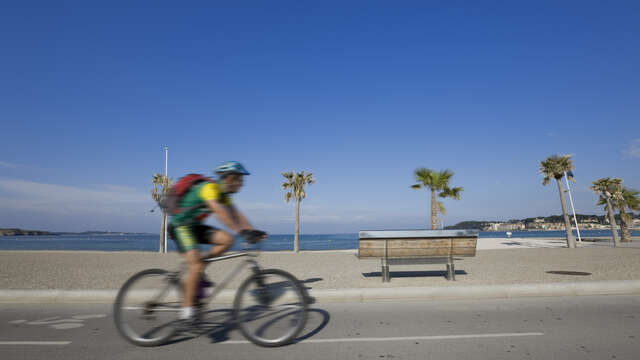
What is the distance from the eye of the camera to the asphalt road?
407cm

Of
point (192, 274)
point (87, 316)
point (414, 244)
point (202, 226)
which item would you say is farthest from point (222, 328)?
point (414, 244)

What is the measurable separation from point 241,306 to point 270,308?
0.34 m

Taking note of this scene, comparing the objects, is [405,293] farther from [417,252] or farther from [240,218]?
[240,218]

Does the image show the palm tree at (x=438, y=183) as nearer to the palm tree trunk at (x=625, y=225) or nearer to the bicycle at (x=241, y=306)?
the palm tree trunk at (x=625, y=225)

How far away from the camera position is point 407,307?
6.54m

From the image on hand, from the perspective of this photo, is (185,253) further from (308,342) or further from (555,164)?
(555,164)

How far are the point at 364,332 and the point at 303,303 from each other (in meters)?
1.18

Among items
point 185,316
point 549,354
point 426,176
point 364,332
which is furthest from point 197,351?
point 426,176

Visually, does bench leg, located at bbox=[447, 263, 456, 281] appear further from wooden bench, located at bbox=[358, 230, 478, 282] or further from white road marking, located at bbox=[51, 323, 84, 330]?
white road marking, located at bbox=[51, 323, 84, 330]

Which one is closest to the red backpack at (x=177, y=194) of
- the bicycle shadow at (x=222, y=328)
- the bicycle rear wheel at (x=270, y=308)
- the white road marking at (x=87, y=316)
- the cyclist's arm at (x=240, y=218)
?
the cyclist's arm at (x=240, y=218)

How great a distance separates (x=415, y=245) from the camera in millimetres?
9414

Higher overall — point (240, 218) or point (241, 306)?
point (240, 218)

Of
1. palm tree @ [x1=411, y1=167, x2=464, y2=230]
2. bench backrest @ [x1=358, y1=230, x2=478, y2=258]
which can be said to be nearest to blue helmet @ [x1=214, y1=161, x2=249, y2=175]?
bench backrest @ [x1=358, y1=230, x2=478, y2=258]

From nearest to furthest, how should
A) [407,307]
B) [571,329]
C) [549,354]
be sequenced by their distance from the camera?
[549,354]
[571,329]
[407,307]
